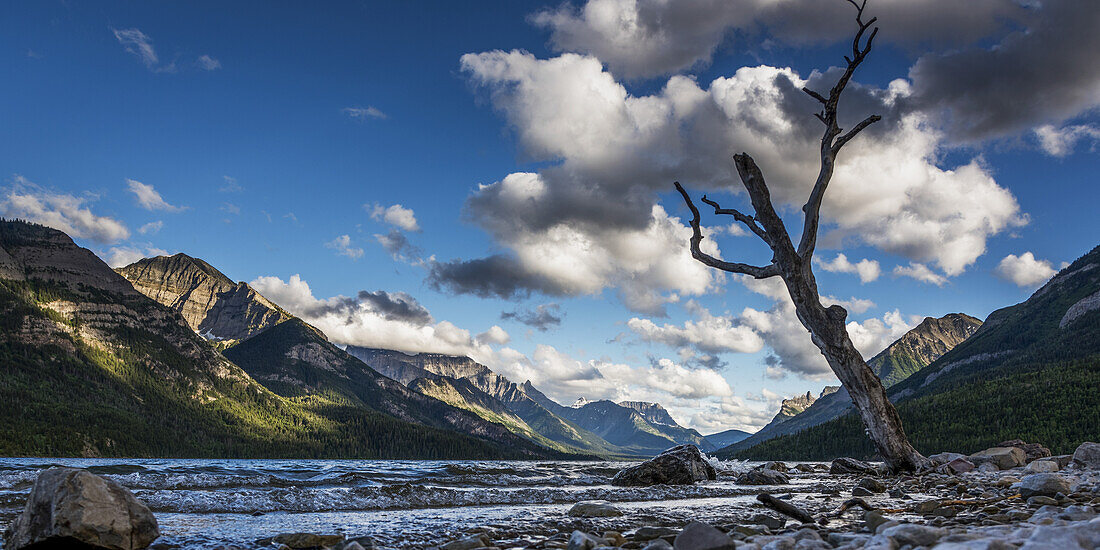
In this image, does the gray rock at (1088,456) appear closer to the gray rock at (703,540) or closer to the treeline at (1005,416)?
the gray rock at (703,540)

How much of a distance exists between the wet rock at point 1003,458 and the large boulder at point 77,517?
33.1 metres

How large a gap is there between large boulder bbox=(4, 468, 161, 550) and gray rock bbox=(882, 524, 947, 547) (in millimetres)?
11277

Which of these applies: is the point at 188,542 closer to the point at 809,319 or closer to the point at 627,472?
the point at 809,319

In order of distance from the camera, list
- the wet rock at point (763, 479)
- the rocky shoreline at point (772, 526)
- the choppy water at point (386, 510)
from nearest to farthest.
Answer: the rocky shoreline at point (772, 526)
the choppy water at point (386, 510)
the wet rock at point (763, 479)

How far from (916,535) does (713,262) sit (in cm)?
1464

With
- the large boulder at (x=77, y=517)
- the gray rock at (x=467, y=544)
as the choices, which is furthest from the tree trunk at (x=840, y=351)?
the large boulder at (x=77, y=517)

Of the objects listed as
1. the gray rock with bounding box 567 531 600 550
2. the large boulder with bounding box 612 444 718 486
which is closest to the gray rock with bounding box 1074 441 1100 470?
the large boulder with bounding box 612 444 718 486

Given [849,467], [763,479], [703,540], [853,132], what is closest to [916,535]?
[703,540]

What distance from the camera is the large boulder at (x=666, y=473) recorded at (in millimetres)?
25828

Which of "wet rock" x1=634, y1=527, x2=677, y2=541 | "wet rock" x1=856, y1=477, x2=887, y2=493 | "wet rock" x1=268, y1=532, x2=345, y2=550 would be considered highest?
"wet rock" x1=634, y1=527, x2=677, y2=541

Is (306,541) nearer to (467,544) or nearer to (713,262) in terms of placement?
(467,544)

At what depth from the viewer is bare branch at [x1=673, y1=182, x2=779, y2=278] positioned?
19177 mm

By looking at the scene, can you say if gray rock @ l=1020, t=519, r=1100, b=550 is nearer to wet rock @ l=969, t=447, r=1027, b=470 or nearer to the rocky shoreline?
the rocky shoreline

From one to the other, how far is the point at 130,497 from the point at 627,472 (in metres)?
21.8
